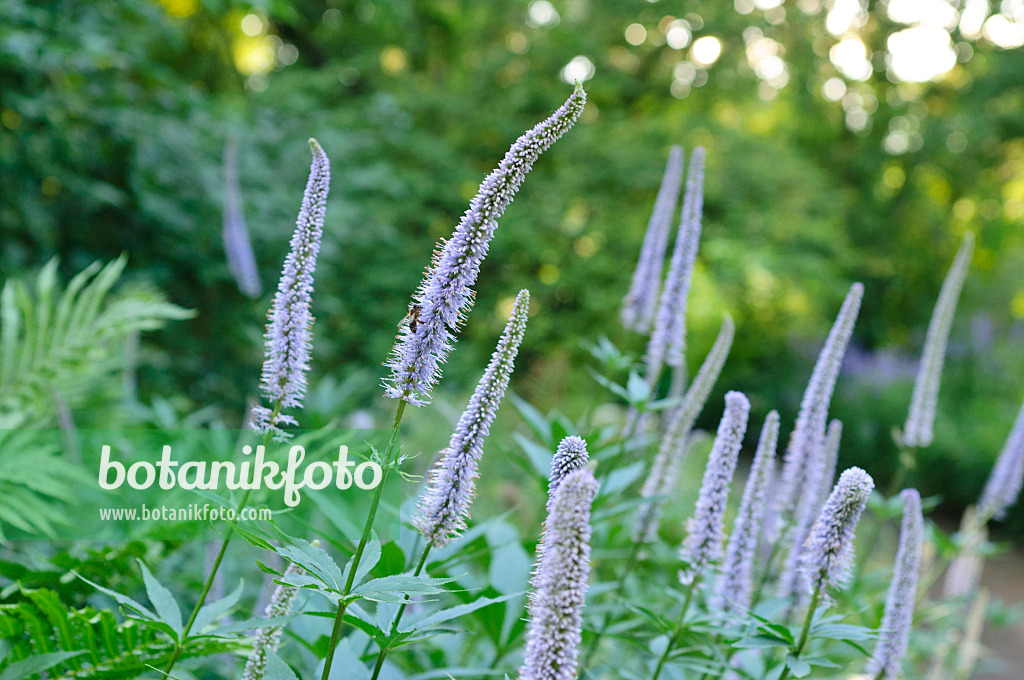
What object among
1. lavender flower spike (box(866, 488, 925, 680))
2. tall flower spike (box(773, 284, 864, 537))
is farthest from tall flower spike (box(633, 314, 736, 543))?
lavender flower spike (box(866, 488, 925, 680))

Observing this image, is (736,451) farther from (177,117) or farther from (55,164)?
(177,117)

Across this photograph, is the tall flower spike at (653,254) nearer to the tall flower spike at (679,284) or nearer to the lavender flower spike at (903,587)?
the tall flower spike at (679,284)

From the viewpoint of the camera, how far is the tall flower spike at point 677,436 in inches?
67.7

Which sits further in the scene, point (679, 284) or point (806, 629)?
point (679, 284)

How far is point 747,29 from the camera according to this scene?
1187 centimetres

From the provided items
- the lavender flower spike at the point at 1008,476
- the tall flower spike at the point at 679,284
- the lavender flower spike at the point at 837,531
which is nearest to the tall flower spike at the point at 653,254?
the tall flower spike at the point at 679,284

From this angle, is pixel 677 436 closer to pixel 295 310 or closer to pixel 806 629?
pixel 806 629

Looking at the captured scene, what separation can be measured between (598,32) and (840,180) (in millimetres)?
7930

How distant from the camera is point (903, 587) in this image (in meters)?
1.49

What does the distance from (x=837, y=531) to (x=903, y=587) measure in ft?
1.48

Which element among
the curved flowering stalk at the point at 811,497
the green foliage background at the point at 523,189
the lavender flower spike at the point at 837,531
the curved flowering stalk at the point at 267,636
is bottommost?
the curved flowering stalk at the point at 267,636

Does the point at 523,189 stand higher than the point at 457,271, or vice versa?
the point at 523,189

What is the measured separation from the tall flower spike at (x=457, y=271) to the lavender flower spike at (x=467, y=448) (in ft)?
0.26

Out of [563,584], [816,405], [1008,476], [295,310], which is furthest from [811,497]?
[1008,476]
